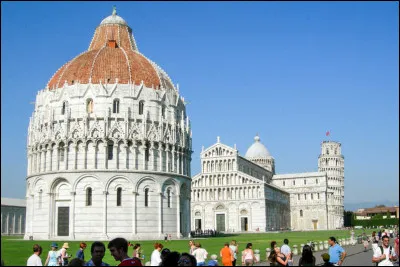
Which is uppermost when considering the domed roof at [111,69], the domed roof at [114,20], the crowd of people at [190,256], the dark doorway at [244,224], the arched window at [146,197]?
the domed roof at [114,20]

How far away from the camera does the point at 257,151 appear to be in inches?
5797

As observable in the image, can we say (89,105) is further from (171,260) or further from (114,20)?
(171,260)

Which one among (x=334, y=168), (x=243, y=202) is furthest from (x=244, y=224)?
(x=334, y=168)

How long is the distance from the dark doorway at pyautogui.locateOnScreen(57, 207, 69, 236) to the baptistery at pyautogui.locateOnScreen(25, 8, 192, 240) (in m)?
0.11

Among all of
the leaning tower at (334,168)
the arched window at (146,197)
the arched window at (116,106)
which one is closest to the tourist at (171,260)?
the arched window at (146,197)

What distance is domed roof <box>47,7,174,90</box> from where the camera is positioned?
59.8 m

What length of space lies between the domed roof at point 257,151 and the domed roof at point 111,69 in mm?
82856

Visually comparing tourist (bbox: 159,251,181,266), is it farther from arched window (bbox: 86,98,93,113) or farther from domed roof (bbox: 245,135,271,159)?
domed roof (bbox: 245,135,271,159)

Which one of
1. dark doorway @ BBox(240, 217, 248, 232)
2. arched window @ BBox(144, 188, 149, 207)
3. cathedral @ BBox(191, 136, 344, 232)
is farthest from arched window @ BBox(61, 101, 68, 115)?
dark doorway @ BBox(240, 217, 248, 232)

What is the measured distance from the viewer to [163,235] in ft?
189

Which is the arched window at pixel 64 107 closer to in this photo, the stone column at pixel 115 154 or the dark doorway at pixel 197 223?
the stone column at pixel 115 154

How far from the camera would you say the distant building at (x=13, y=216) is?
307 feet

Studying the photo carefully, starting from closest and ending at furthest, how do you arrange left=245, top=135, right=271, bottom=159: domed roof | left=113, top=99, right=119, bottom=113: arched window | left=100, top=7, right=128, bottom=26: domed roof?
left=113, top=99, right=119, bottom=113: arched window
left=100, top=7, right=128, bottom=26: domed roof
left=245, top=135, right=271, bottom=159: domed roof

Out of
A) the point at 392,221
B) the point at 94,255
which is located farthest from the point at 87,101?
the point at 392,221
